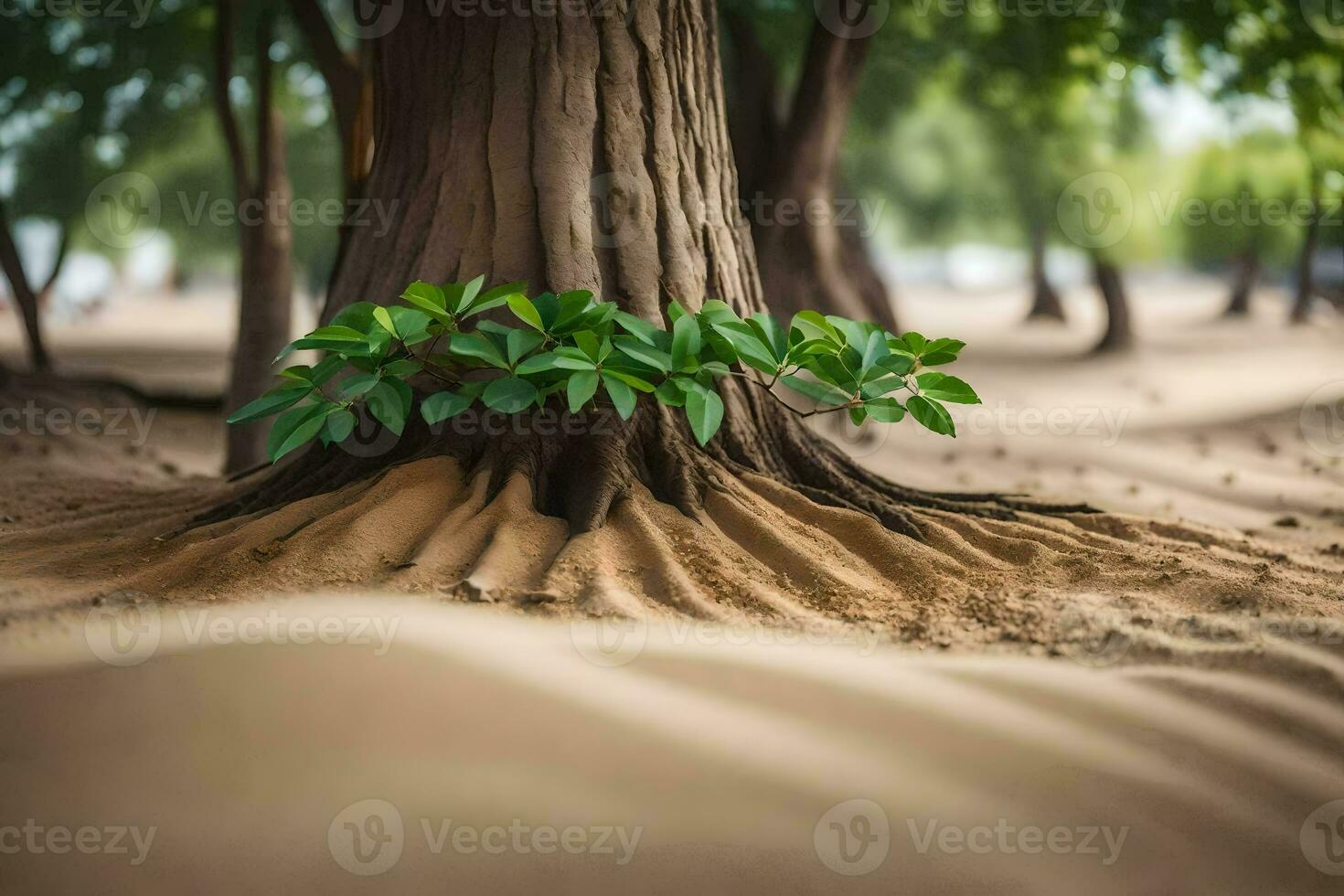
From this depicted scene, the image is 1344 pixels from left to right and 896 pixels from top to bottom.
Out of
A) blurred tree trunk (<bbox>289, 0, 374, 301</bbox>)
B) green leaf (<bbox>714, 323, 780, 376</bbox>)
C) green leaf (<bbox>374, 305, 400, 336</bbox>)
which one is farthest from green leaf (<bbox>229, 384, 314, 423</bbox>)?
blurred tree trunk (<bbox>289, 0, 374, 301</bbox>)

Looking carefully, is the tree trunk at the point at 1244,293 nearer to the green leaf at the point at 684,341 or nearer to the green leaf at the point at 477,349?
the green leaf at the point at 684,341

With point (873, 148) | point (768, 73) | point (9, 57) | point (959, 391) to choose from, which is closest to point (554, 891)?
point (959, 391)

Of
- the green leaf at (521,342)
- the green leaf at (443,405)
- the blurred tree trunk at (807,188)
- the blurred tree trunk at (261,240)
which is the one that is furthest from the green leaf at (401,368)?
the blurred tree trunk at (807,188)

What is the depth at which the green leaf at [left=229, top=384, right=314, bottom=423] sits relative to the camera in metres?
2.67

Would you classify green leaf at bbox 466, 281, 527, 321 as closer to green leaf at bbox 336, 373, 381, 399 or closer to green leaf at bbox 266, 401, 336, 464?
green leaf at bbox 336, 373, 381, 399

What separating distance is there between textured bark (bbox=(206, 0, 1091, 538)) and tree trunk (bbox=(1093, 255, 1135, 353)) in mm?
10516

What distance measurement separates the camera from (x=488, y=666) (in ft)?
6.76

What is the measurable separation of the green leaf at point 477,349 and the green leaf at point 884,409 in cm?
96

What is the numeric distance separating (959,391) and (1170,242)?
17.4 metres

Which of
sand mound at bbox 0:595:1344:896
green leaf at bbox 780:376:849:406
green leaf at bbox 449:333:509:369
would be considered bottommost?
sand mound at bbox 0:595:1344:896

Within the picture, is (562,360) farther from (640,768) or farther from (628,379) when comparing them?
(640,768)

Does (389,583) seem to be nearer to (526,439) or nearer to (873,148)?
(526,439)

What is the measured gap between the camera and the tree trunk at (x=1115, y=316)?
42.5 ft

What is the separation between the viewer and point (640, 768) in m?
1.90
